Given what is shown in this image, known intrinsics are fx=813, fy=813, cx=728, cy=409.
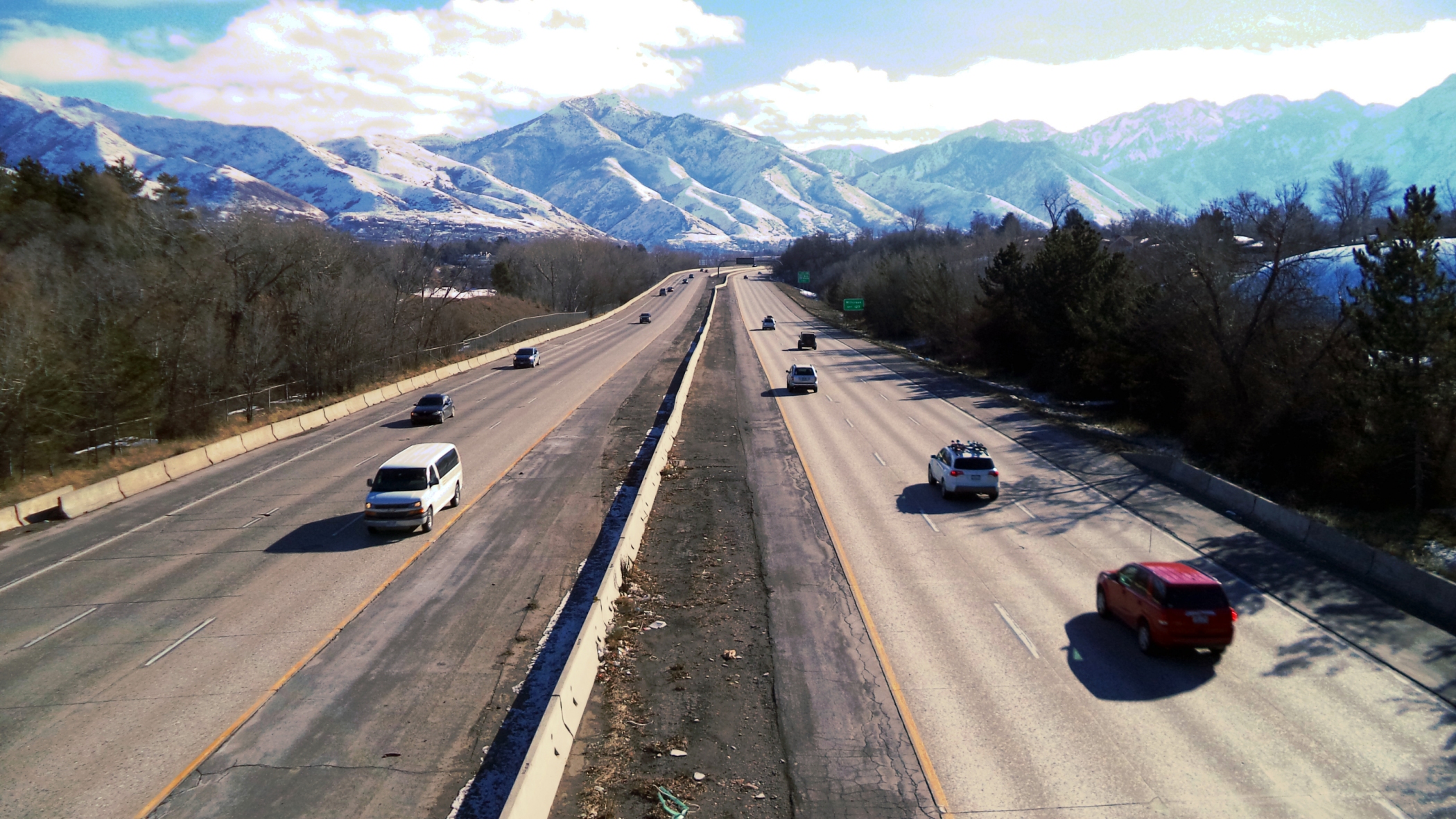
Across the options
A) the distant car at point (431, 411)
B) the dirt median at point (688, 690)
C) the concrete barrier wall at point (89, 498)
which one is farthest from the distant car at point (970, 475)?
the concrete barrier wall at point (89, 498)

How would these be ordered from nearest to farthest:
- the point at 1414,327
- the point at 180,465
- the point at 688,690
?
the point at 688,690 → the point at 1414,327 → the point at 180,465

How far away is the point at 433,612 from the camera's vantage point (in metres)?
16.3

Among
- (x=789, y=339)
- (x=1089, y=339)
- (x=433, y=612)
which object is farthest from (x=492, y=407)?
(x=789, y=339)

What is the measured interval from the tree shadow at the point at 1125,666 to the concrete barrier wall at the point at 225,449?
99.2 ft

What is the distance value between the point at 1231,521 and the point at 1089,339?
69.9ft

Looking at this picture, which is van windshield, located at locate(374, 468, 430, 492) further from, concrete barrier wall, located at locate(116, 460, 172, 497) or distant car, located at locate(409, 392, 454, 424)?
distant car, located at locate(409, 392, 454, 424)

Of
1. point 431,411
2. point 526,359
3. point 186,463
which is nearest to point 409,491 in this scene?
point 186,463

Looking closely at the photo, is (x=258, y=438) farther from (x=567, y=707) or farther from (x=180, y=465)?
(x=567, y=707)

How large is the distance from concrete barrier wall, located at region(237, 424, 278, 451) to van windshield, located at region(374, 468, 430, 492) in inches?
602

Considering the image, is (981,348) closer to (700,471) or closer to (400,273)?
(700,471)

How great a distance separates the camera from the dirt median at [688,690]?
10.3m

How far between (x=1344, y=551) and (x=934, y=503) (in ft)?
32.5

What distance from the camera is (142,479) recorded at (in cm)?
2702

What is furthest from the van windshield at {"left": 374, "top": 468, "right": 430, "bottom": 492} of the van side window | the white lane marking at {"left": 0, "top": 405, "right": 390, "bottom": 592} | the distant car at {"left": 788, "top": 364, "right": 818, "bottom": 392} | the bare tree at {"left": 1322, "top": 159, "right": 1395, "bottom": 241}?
the bare tree at {"left": 1322, "top": 159, "right": 1395, "bottom": 241}
